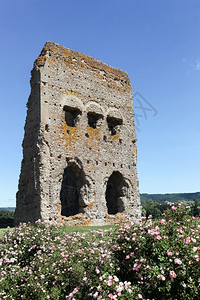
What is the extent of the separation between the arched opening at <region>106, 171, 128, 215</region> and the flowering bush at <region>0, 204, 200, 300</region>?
8929 millimetres

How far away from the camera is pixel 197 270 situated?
427 centimetres

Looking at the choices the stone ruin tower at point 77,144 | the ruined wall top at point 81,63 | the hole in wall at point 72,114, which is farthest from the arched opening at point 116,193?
the ruined wall top at point 81,63

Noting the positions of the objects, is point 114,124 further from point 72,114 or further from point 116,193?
point 116,193

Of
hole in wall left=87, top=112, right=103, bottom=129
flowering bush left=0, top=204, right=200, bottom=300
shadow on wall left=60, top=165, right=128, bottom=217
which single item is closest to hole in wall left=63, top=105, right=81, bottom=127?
hole in wall left=87, top=112, right=103, bottom=129

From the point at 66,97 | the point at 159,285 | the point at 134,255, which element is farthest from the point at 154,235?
the point at 66,97

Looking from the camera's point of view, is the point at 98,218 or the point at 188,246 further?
the point at 98,218

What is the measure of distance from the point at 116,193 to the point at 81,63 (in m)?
7.19

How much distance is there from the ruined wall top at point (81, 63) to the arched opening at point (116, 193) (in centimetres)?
521

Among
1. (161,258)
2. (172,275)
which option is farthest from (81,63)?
(172,275)

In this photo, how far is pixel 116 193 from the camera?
53.0 ft

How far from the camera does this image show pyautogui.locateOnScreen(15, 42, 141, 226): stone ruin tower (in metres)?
12.6

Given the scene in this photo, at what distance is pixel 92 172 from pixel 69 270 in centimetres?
879

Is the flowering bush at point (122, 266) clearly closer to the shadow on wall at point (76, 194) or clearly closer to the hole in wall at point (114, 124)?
the shadow on wall at point (76, 194)

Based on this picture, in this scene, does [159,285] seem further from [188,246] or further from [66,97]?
[66,97]
